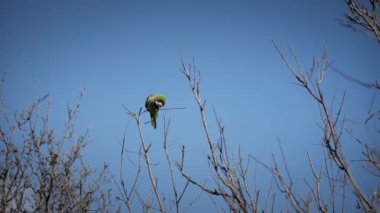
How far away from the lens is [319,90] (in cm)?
215

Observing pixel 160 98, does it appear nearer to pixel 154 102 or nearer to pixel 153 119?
pixel 154 102

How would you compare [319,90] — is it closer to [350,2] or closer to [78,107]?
[350,2]

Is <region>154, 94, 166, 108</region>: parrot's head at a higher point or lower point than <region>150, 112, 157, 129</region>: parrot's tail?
higher

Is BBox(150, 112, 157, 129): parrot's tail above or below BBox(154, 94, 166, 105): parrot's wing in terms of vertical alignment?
below

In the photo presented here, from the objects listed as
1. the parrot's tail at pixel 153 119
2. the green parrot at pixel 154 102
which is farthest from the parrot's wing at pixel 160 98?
the parrot's tail at pixel 153 119

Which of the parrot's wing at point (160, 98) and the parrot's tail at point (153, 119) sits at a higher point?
the parrot's wing at point (160, 98)

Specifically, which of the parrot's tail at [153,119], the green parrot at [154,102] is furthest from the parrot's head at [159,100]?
the parrot's tail at [153,119]

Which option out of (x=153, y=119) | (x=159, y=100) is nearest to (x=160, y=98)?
(x=159, y=100)

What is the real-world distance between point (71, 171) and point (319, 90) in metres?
6.27

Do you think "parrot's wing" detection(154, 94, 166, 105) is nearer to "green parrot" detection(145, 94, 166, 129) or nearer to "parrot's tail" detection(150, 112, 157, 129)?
"green parrot" detection(145, 94, 166, 129)

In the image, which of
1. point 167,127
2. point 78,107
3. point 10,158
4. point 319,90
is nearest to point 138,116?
point 167,127

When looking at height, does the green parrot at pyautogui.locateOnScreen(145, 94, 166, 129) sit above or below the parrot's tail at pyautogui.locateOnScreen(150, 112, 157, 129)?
above

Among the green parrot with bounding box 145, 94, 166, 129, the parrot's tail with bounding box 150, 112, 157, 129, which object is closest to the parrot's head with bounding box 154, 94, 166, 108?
the green parrot with bounding box 145, 94, 166, 129

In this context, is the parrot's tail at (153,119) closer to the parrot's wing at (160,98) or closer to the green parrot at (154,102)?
the green parrot at (154,102)
